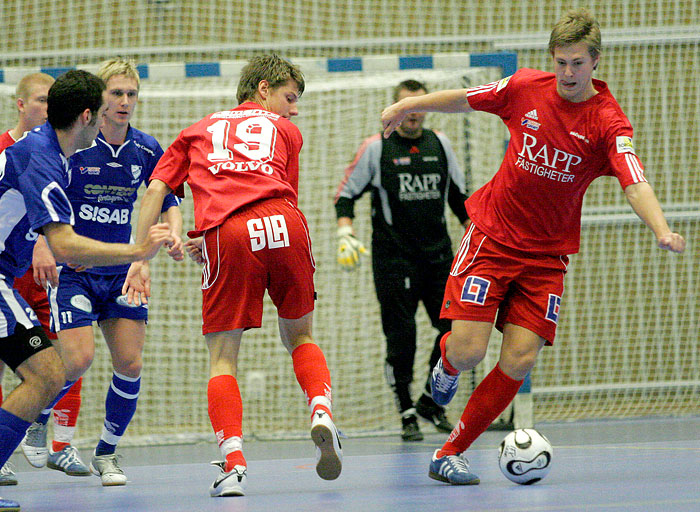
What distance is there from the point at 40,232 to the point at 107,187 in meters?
1.18

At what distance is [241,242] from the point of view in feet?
11.1

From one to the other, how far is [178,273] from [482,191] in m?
4.39

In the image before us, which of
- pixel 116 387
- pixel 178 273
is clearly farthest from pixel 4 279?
pixel 178 273

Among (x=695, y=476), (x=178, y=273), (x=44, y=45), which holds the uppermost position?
(x=44, y=45)

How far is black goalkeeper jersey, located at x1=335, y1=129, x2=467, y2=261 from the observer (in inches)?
239

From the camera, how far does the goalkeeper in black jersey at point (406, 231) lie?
6.06 m

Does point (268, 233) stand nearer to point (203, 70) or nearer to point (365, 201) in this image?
point (203, 70)

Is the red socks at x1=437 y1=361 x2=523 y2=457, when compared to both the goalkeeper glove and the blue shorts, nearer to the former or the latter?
the blue shorts

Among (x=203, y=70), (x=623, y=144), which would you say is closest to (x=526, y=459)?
(x=623, y=144)

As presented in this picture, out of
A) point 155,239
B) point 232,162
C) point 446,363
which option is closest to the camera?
point 155,239

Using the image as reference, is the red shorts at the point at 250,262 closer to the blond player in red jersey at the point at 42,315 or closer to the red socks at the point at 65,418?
the blond player in red jersey at the point at 42,315

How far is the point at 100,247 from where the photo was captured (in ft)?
10.3

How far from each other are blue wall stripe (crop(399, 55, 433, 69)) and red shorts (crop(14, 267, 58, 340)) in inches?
119

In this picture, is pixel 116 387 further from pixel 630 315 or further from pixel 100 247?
pixel 630 315
